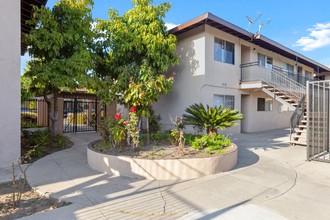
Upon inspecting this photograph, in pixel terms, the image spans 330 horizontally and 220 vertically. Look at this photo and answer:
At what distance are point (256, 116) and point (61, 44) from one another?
1198 cm

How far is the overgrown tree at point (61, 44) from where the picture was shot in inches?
318

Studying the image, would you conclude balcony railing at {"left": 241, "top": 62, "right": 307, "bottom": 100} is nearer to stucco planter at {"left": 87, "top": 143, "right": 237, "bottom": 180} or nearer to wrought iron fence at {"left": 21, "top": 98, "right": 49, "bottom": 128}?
stucco planter at {"left": 87, "top": 143, "right": 237, "bottom": 180}

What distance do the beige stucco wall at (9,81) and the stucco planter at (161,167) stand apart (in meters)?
2.82

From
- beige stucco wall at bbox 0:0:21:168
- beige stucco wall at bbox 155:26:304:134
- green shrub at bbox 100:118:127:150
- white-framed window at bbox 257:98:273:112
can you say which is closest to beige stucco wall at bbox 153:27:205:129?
beige stucco wall at bbox 155:26:304:134

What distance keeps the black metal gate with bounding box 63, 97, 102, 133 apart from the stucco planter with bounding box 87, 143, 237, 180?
8858mm

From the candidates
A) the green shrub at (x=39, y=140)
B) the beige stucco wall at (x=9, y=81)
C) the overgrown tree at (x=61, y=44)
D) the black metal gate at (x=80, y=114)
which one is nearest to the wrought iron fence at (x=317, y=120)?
the overgrown tree at (x=61, y=44)

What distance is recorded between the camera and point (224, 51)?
40.5ft

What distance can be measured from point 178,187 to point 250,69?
10.5 metres

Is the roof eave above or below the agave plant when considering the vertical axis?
above

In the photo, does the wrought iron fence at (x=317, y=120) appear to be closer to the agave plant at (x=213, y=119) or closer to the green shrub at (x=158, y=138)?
the agave plant at (x=213, y=119)

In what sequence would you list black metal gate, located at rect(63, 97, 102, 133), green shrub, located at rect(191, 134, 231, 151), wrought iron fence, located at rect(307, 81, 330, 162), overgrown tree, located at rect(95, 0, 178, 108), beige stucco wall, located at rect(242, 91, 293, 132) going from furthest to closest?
beige stucco wall, located at rect(242, 91, 293, 132), black metal gate, located at rect(63, 97, 102, 133), overgrown tree, located at rect(95, 0, 178, 108), wrought iron fence, located at rect(307, 81, 330, 162), green shrub, located at rect(191, 134, 231, 151)

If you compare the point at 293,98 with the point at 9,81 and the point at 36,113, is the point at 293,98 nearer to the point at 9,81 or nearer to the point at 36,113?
the point at 9,81

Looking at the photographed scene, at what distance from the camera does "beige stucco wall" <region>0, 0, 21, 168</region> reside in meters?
6.27

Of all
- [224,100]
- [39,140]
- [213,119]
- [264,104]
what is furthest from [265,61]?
[39,140]
